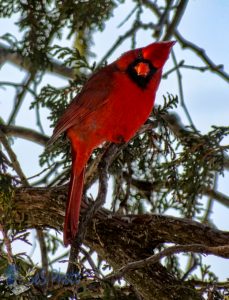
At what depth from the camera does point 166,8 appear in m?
3.74

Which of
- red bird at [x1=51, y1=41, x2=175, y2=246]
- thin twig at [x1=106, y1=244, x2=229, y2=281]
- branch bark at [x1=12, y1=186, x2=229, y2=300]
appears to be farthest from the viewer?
red bird at [x1=51, y1=41, x2=175, y2=246]

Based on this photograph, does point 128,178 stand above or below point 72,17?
below

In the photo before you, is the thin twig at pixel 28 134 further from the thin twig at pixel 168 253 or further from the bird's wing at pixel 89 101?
the thin twig at pixel 168 253

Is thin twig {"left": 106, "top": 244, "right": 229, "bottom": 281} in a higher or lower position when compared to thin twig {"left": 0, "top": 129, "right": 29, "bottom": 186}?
lower

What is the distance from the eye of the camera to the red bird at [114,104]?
2949mm

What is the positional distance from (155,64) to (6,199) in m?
0.87

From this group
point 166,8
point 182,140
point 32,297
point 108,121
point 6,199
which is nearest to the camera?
point 32,297

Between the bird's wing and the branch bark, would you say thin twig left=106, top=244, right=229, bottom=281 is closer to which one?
the branch bark

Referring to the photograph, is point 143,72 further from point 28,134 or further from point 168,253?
point 168,253

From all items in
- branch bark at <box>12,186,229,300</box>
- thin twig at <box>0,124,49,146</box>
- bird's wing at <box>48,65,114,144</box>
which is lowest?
branch bark at <box>12,186,229,300</box>

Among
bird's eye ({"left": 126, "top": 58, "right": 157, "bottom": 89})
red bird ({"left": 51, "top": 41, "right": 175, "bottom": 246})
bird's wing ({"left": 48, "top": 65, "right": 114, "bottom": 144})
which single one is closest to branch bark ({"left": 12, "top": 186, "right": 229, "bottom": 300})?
red bird ({"left": 51, "top": 41, "right": 175, "bottom": 246})

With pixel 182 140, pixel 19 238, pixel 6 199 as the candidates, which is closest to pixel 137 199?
pixel 182 140

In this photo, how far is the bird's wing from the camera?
3049 mm

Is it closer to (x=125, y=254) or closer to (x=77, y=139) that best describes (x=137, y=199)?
(x=77, y=139)
